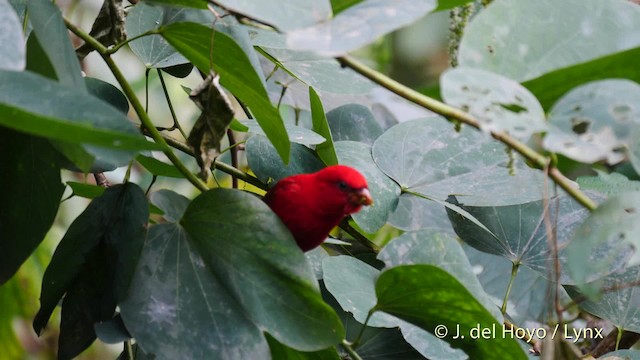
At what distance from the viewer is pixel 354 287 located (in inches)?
41.9

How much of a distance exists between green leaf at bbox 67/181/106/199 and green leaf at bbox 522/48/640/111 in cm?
65

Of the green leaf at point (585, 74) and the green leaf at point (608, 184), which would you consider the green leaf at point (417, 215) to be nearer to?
the green leaf at point (608, 184)

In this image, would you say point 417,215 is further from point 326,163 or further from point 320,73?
point 320,73

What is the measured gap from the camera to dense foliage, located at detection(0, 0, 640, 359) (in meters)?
0.75

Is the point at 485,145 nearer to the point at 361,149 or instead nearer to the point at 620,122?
the point at 361,149

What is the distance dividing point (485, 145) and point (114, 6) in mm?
604

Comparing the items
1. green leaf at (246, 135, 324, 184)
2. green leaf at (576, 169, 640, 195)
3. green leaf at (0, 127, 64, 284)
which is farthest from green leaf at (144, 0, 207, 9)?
green leaf at (576, 169, 640, 195)

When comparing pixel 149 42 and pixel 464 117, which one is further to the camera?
pixel 149 42

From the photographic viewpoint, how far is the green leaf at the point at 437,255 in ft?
3.30

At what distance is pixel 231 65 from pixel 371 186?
1.29 ft

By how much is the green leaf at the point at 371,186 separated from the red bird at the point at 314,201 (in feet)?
0.08

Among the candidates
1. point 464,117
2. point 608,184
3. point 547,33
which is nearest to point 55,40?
point 464,117

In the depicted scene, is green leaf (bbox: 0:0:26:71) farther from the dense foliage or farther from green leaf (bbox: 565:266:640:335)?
green leaf (bbox: 565:266:640:335)

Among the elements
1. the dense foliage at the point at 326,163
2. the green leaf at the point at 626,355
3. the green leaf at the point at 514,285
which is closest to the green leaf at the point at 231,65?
the dense foliage at the point at 326,163
